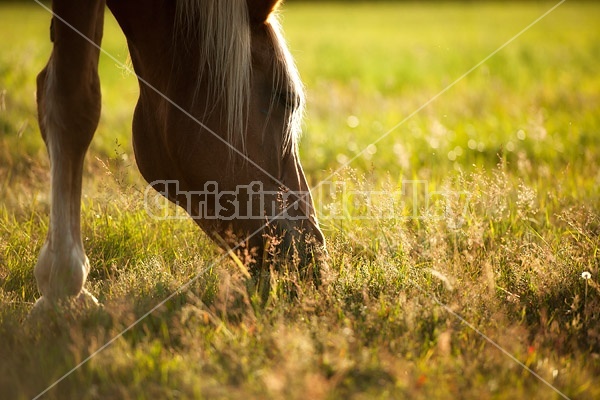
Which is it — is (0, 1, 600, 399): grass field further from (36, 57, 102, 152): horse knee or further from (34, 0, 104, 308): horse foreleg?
(36, 57, 102, 152): horse knee

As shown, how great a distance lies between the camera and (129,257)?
3.58 metres

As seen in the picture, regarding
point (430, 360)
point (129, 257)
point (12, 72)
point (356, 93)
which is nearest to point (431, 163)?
point (129, 257)

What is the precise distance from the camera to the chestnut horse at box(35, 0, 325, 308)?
2.70m

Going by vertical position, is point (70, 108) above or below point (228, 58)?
below

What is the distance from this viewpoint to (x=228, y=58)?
2793 mm

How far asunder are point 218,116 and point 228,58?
252mm

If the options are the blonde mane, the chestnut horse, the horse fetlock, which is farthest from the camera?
the blonde mane

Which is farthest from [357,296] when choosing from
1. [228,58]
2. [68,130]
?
[68,130]

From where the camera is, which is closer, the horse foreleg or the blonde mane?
the horse foreleg

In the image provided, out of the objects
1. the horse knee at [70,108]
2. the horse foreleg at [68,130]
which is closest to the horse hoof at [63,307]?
the horse foreleg at [68,130]

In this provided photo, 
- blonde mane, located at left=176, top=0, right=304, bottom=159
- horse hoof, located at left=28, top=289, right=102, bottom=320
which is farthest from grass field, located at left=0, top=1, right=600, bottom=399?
blonde mane, located at left=176, top=0, right=304, bottom=159

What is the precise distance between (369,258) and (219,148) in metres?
1.17

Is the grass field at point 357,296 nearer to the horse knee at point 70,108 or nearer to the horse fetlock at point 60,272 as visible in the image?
the horse fetlock at point 60,272

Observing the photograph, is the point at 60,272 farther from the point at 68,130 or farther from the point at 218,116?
the point at 218,116
